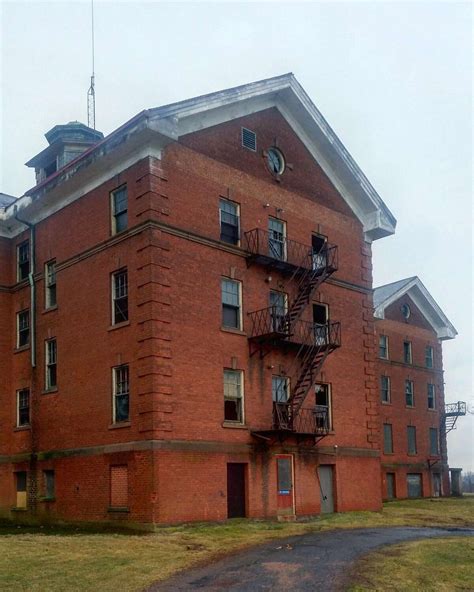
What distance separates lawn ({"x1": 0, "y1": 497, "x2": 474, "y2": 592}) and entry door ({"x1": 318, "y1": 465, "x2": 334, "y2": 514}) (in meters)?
0.85

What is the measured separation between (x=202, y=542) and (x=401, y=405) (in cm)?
3114

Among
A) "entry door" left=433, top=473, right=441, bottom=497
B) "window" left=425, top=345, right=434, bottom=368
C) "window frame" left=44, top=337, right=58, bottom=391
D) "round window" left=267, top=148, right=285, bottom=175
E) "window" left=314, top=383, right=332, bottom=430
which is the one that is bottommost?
"entry door" left=433, top=473, right=441, bottom=497

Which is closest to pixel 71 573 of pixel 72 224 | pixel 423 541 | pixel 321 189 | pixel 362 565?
pixel 362 565

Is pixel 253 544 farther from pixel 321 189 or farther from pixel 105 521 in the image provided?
pixel 321 189

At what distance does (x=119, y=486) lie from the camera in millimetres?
26328

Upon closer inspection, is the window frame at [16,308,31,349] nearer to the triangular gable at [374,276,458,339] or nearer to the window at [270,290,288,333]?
the window at [270,290,288,333]

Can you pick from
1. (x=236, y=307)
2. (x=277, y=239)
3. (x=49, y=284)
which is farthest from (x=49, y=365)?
(x=277, y=239)

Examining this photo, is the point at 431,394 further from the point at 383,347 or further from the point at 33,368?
the point at 33,368

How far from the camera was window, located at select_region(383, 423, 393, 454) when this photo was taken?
48.8 m

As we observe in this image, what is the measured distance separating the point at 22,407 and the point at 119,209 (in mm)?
9943

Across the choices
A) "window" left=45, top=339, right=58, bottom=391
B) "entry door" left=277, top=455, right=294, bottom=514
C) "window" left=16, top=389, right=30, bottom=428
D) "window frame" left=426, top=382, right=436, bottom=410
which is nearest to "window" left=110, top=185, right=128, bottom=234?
"window" left=45, top=339, right=58, bottom=391

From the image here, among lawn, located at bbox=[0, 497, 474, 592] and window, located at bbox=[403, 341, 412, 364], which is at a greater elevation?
window, located at bbox=[403, 341, 412, 364]

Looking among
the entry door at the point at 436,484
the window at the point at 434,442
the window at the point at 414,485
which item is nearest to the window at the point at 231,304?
the window at the point at 414,485

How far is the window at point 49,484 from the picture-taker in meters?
29.9
